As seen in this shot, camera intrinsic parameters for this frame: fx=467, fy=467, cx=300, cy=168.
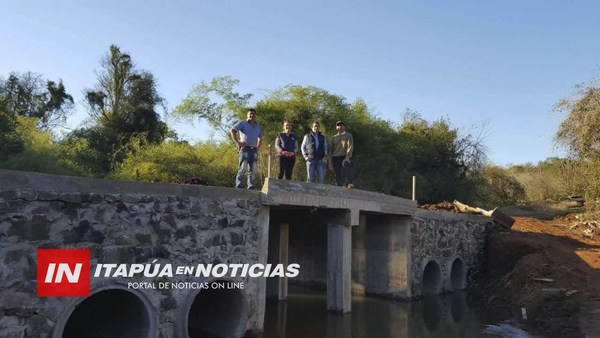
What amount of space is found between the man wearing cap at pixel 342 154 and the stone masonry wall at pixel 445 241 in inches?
122

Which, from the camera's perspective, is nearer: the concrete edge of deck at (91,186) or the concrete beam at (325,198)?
the concrete edge of deck at (91,186)

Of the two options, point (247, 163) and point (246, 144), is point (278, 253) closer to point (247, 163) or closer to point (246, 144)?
point (247, 163)

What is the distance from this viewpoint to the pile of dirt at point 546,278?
952 centimetres

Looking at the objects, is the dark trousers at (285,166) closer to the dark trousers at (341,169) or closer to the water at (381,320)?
the dark trousers at (341,169)

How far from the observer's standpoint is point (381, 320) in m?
9.95

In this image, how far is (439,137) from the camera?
25.6m

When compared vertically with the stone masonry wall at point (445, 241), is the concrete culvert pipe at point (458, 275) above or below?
below

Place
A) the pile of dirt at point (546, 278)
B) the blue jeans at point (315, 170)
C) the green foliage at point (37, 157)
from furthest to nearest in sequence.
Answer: the green foliage at point (37, 157), the blue jeans at point (315, 170), the pile of dirt at point (546, 278)

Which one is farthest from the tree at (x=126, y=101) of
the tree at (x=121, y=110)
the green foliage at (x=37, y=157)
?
the green foliage at (x=37, y=157)

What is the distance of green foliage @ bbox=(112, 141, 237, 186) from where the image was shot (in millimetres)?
15977

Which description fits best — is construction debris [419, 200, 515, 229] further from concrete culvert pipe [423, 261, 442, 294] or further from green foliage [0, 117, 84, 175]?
green foliage [0, 117, 84, 175]

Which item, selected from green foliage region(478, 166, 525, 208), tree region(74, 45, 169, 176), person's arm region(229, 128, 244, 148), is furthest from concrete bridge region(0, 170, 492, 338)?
green foliage region(478, 166, 525, 208)

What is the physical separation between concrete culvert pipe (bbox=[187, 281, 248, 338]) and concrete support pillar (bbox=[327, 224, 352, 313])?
277cm

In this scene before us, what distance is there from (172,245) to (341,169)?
197 inches
